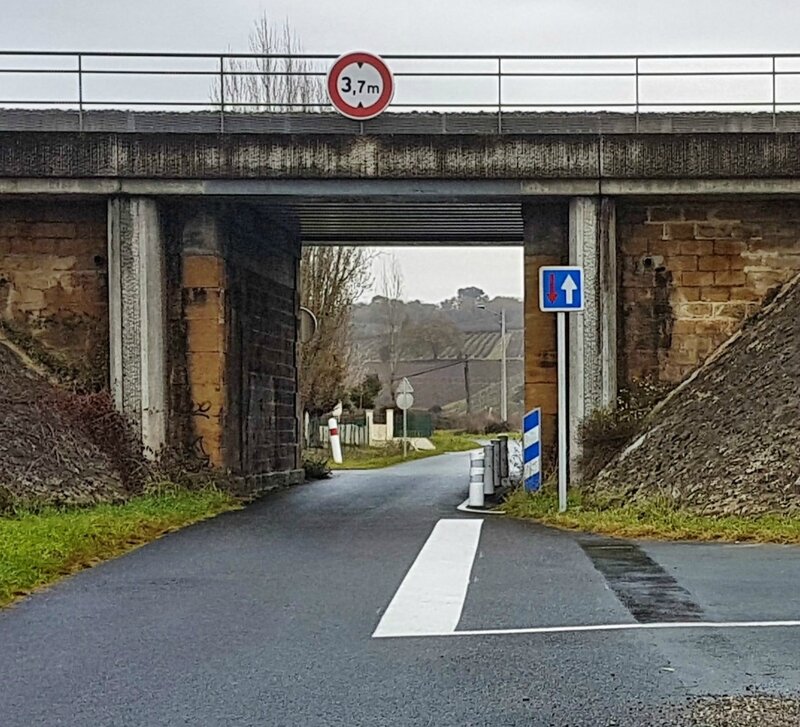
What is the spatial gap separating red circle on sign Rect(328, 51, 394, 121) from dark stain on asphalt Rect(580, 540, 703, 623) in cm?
818

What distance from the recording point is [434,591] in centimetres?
902

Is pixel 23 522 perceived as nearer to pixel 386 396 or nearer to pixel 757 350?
pixel 757 350

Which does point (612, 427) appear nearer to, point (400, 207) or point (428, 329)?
point (400, 207)

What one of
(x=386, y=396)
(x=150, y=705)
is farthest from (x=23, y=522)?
(x=386, y=396)

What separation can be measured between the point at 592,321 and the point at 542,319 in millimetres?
1224

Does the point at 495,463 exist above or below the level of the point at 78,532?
above

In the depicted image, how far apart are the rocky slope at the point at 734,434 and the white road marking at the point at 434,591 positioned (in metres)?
2.71

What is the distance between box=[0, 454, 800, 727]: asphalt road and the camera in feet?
18.4

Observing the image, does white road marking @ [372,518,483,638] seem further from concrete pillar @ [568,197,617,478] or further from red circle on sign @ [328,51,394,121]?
red circle on sign @ [328,51,394,121]

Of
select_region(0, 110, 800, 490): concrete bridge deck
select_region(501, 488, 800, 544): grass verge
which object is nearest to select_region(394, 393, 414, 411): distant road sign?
select_region(0, 110, 800, 490): concrete bridge deck

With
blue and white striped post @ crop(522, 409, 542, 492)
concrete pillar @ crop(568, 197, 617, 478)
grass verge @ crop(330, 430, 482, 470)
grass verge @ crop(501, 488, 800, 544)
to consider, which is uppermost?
concrete pillar @ crop(568, 197, 617, 478)

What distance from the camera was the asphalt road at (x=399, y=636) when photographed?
18.4ft

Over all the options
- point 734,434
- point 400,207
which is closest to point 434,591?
point 734,434

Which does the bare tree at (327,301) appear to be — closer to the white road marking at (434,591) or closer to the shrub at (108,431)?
the shrub at (108,431)
